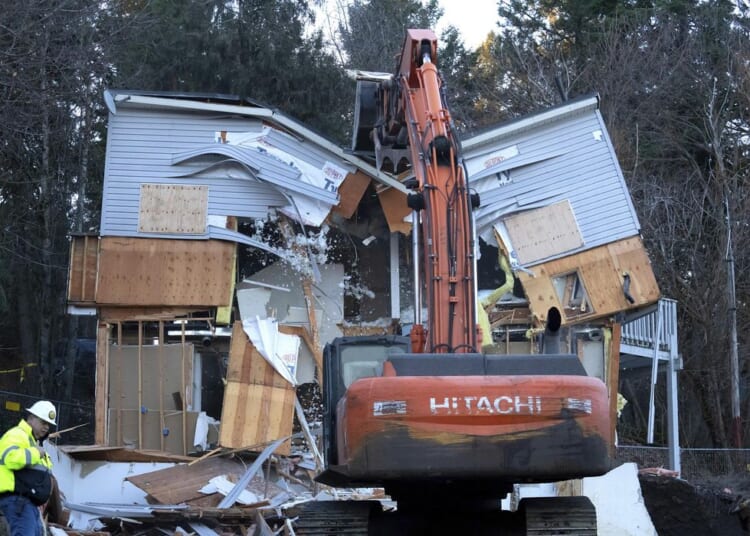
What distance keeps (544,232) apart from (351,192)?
3800 millimetres

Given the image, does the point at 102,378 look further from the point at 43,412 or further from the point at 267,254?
the point at 43,412

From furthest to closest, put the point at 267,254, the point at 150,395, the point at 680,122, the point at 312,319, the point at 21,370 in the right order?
the point at 680,122 < the point at 21,370 < the point at 267,254 < the point at 312,319 < the point at 150,395

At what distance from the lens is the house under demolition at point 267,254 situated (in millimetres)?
20047

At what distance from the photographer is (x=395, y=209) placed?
69.9 feet

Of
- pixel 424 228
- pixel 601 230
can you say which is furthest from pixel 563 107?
pixel 424 228

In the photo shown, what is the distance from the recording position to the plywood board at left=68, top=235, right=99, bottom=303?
65.5 feet

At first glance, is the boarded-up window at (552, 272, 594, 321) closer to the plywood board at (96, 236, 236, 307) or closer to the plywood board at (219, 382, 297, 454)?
the plywood board at (219, 382, 297, 454)

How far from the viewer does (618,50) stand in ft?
121

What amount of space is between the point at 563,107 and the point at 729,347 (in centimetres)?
1398

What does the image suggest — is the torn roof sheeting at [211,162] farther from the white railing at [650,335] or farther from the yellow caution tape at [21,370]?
the yellow caution tape at [21,370]

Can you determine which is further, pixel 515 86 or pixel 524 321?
pixel 515 86

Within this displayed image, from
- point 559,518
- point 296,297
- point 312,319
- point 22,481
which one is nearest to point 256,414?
point 312,319

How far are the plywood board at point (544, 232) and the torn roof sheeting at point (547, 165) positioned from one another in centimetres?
11

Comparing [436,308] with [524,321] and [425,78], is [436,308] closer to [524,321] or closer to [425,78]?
[425,78]
